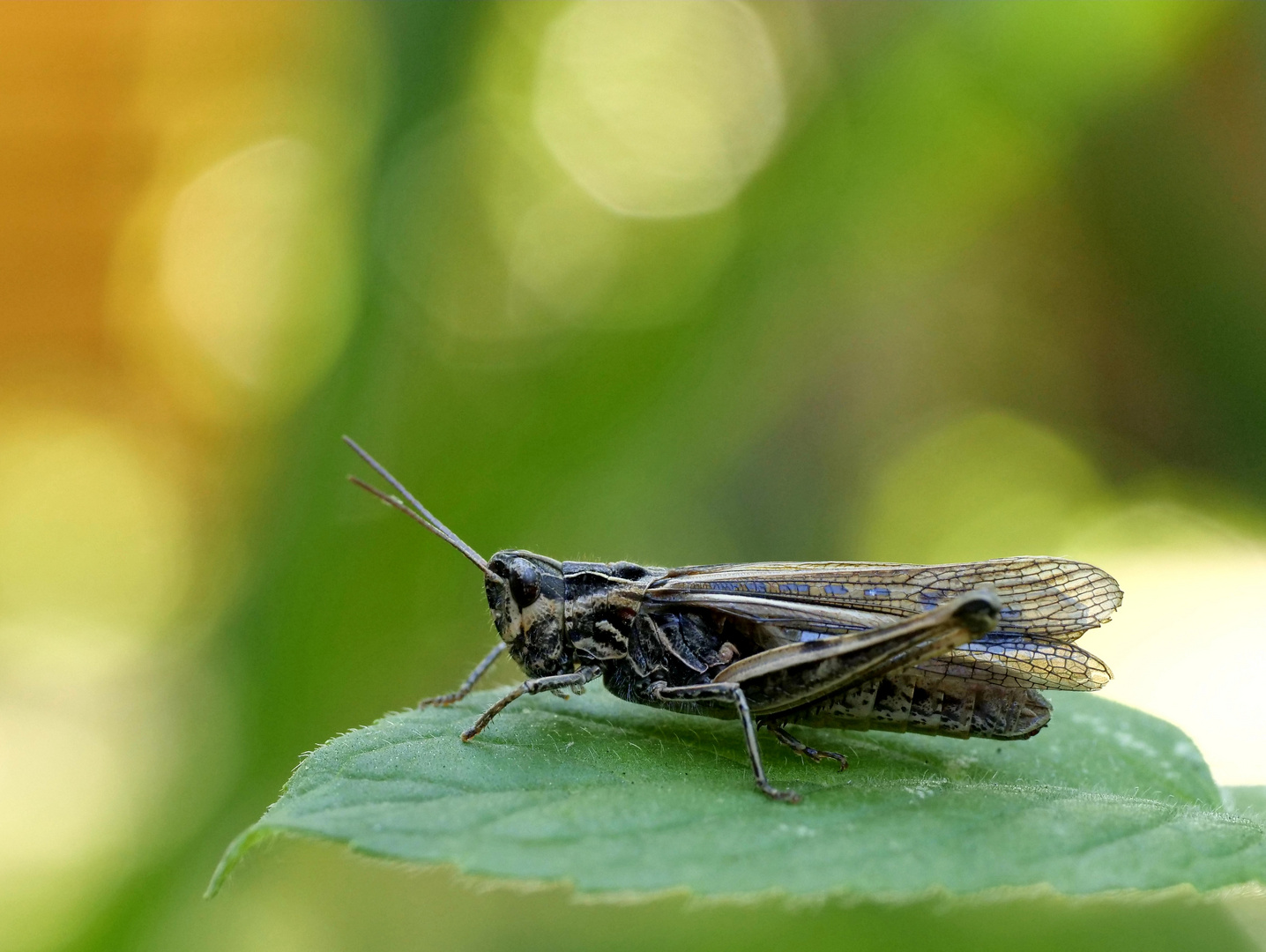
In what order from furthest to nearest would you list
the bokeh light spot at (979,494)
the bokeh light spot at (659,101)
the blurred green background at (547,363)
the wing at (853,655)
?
the bokeh light spot at (979,494), the bokeh light spot at (659,101), the blurred green background at (547,363), the wing at (853,655)

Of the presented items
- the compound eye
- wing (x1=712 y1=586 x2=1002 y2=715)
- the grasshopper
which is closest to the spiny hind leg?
the grasshopper

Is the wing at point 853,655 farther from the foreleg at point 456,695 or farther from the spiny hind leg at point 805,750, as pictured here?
the foreleg at point 456,695

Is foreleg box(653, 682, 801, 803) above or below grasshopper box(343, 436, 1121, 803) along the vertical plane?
below

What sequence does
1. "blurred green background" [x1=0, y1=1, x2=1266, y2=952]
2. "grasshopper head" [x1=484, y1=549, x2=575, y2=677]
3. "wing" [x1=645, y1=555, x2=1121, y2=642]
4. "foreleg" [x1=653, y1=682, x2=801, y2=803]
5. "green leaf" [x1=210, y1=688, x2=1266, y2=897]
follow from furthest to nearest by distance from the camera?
"blurred green background" [x1=0, y1=1, x2=1266, y2=952] < "grasshopper head" [x1=484, y1=549, x2=575, y2=677] < "wing" [x1=645, y1=555, x2=1121, y2=642] < "foreleg" [x1=653, y1=682, x2=801, y2=803] < "green leaf" [x1=210, y1=688, x2=1266, y2=897]

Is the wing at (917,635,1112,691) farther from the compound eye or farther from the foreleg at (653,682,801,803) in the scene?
the compound eye

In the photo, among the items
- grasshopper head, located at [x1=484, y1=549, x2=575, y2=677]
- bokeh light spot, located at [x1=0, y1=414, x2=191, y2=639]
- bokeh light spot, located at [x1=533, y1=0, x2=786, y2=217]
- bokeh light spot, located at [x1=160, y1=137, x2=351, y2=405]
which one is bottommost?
bokeh light spot, located at [x1=0, y1=414, x2=191, y2=639]

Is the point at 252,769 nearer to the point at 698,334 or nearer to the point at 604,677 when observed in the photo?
the point at 604,677

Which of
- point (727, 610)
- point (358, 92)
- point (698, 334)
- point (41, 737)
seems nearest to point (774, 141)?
point (698, 334)

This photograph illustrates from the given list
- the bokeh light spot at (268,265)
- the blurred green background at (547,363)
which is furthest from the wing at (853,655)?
the bokeh light spot at (268,265)

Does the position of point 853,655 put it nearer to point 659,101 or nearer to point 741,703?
point 741,703
